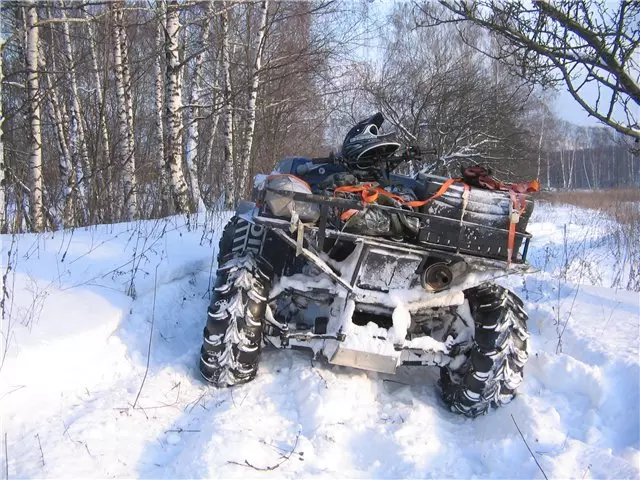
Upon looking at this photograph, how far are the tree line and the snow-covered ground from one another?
347 cm

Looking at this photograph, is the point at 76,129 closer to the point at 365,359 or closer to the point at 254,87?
the point at 254,87

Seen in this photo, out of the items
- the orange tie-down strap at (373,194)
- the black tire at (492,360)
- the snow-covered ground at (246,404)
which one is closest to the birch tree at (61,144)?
the snow-covered ground at (246,404)

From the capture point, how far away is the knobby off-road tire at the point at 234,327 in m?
3.09

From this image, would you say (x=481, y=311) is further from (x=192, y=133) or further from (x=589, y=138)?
(x=589, y=138)

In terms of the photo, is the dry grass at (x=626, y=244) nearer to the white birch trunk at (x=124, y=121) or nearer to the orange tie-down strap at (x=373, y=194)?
the orange tie-down strap at (x=373, y=194)

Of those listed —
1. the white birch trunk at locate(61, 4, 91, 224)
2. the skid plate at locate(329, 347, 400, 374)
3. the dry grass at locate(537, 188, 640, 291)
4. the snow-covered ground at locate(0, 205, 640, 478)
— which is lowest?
the dry grass at locate(537, 188, 640, 291)

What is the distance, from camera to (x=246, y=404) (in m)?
2.98

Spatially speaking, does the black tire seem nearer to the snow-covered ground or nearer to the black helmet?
the snow-covered ground

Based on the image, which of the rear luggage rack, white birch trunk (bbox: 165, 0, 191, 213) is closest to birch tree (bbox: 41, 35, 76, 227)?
white birch trunk (bbox: 165, 0, 191, 213)

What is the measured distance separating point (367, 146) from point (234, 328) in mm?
1510

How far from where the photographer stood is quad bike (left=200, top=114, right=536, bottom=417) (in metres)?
2.78

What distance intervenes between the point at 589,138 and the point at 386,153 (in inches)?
2880

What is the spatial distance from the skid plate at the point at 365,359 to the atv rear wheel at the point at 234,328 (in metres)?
0.56

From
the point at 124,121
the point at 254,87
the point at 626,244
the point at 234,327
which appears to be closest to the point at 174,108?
the point at 124,121
